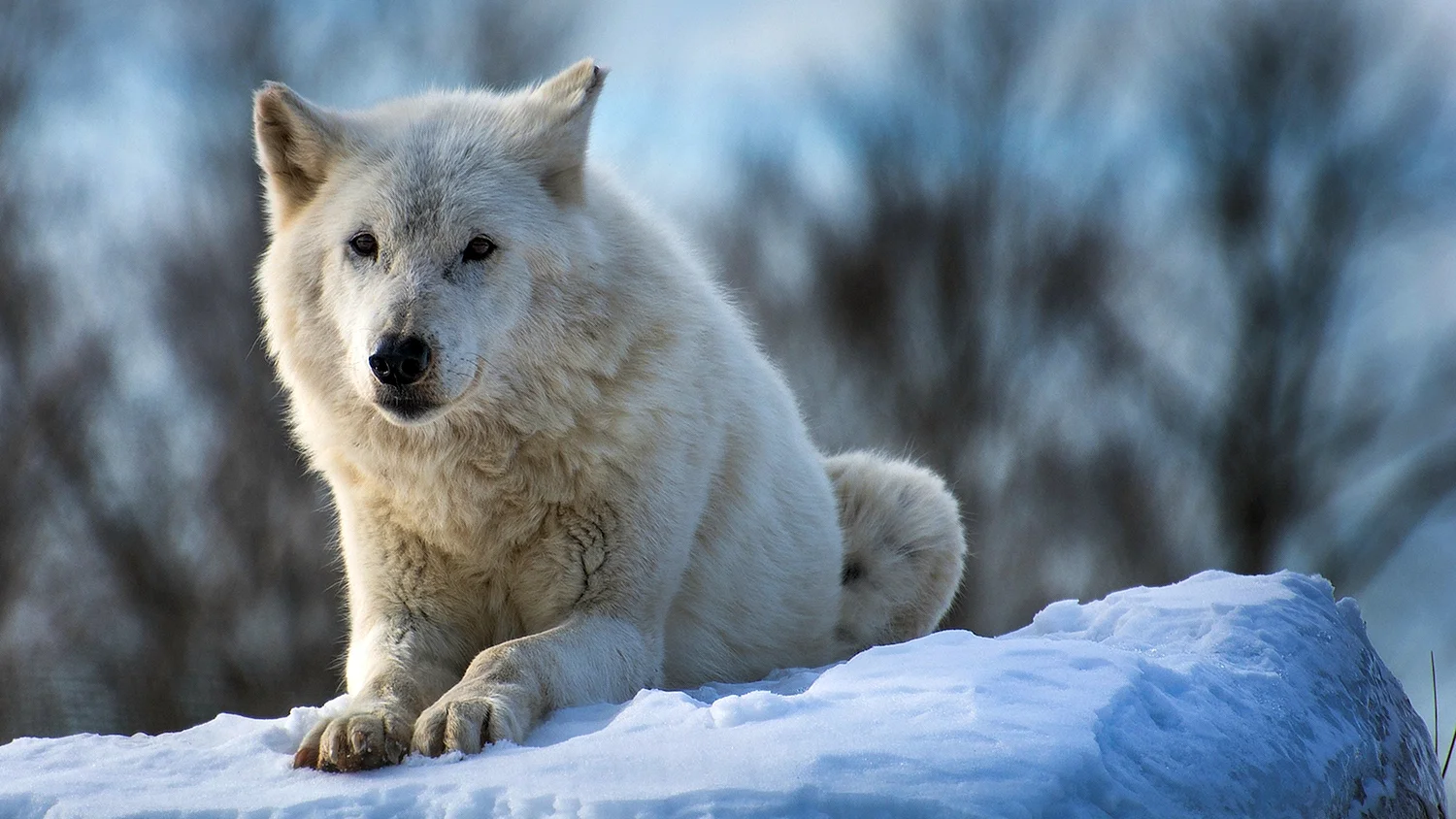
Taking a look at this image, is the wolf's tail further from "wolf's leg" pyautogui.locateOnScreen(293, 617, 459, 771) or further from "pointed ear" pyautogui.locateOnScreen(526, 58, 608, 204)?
"pointed ear" pyautogui.locateOnScreen(526, 58, 608, 204)

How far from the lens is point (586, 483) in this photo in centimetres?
407

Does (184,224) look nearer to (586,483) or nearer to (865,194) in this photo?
(865,194)

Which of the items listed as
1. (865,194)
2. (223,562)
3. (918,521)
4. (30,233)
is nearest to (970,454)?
(865,194)

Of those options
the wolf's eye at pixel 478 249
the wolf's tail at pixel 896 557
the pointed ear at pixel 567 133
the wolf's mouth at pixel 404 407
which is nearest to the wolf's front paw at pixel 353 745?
the wolf's mouth at pixel 404 407

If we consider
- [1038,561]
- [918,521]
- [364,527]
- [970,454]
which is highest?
[364,527]

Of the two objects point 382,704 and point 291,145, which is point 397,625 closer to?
point 382,704

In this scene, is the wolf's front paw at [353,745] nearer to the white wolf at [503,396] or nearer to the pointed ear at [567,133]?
the white wolf at [503,396]

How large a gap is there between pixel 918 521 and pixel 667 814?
337 centimetres

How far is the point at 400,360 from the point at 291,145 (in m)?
1.13

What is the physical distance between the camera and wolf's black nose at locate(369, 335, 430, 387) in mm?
3625

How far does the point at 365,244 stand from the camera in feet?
13.1

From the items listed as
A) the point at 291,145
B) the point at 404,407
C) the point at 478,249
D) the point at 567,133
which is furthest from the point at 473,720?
the point at 291,145

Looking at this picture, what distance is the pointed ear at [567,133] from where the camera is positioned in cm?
421

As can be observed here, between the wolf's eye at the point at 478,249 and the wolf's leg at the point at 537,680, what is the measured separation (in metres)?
1.09
